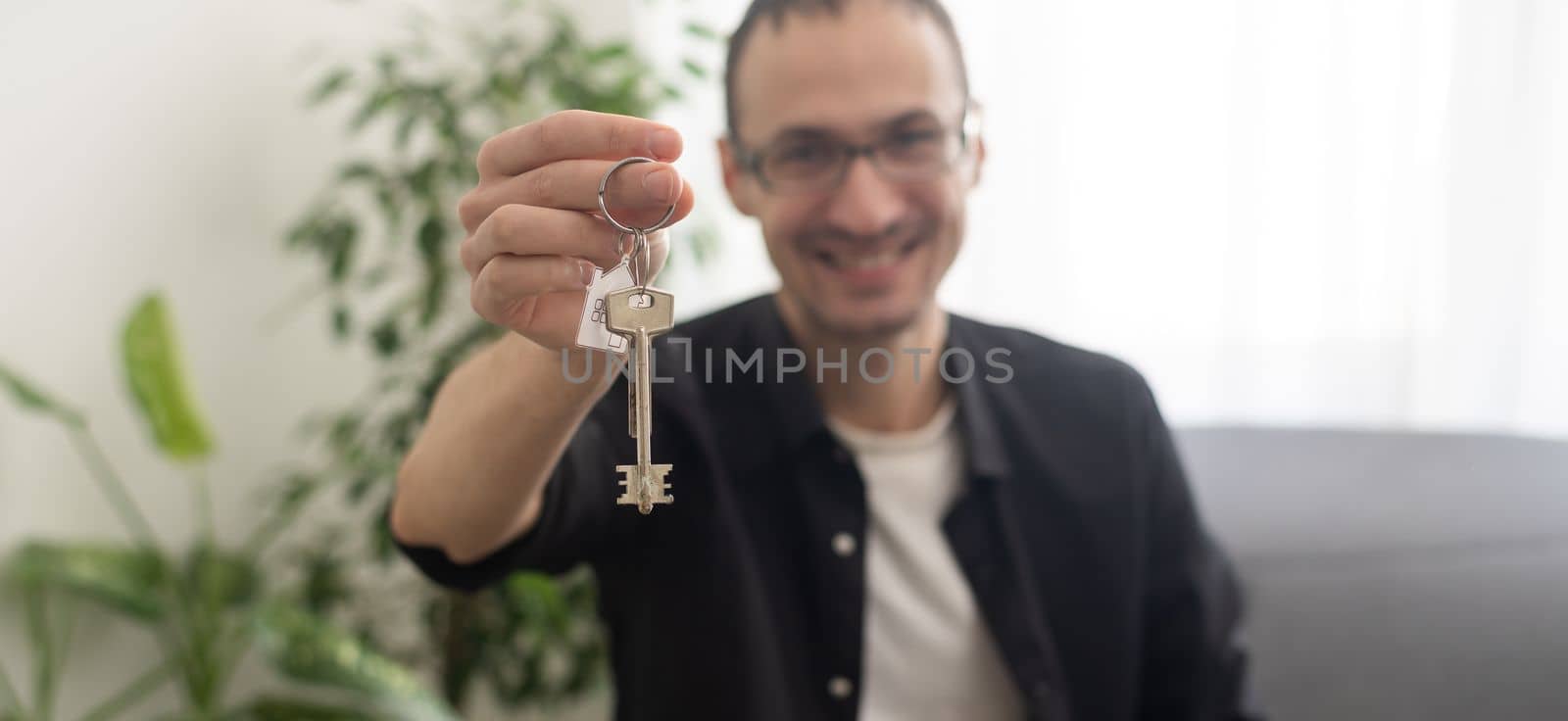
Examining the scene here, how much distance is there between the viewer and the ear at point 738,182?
2.27ft

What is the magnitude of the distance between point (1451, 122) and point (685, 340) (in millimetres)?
1139

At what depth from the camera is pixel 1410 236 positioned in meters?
1.51

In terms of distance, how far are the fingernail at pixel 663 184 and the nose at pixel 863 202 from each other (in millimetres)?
176

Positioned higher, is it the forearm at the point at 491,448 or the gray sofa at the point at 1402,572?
the forearm at the point at 491,448

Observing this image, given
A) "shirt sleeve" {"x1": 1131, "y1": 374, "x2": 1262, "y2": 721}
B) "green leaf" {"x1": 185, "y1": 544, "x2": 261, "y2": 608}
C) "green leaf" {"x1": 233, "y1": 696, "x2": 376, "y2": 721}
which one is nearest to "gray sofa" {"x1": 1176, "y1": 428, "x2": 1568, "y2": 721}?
"shirt sleeve" {"x1": 1131, "y1": 374, "x2": 1262, "y2": 721}

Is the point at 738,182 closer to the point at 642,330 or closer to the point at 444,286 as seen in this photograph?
the point at 642,330

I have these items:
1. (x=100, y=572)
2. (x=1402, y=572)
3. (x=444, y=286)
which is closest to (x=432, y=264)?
(x=444, y=286)

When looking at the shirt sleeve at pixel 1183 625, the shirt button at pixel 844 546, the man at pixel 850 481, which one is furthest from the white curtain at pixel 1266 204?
the shirt button at pixel 844 546

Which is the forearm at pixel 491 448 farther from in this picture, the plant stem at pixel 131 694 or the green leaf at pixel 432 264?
the plant stem at pixel 131 694

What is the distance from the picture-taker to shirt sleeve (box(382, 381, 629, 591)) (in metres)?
0.80

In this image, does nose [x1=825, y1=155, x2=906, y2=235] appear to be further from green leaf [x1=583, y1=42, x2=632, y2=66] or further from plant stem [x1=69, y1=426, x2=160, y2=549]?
plant stem [x1=69, y1=426, x2=160, y2=549]

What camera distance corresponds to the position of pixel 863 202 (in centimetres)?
65

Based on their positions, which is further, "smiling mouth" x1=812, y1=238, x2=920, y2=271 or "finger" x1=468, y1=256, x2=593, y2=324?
"smiling mouth" x1=812, y1=238, x2=920, y2=271

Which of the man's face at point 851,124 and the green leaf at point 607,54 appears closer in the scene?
the man's face at point 851,124
